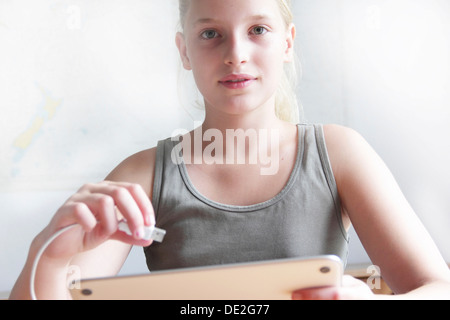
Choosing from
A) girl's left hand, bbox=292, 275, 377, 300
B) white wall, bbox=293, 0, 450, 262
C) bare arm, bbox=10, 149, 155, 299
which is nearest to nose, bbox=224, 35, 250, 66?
bare arm, bbox=10, 149, 155, 299

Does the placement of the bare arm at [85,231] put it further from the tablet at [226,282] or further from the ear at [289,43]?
the ear at [289,43]

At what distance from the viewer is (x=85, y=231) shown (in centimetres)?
73

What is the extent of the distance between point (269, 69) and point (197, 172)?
0.76 feet

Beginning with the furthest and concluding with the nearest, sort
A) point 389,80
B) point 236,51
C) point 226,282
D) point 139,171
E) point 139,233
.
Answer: point 389,80
point 139,171
point 236,51
point 139,233
point 226,282

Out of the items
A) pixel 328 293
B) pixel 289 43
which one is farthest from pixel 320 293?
pixel 289 43

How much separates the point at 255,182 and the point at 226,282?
16.9 inches

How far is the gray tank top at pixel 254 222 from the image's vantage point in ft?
2.91

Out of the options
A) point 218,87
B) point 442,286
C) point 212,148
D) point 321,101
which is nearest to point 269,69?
point 218,87

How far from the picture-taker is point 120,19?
5.85 feet

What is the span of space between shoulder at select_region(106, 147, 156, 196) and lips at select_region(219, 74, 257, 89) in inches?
8.7

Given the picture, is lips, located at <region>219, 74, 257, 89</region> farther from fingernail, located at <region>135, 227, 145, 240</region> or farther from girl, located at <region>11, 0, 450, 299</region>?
fingernail, located at <region>135, 227, 145, 240</region>

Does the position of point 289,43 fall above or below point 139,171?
above

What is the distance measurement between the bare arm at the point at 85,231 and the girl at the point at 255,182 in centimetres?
13

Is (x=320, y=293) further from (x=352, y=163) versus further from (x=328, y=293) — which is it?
(x=352, y=163)
